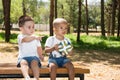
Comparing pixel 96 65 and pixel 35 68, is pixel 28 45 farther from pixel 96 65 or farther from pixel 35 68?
pixel 96 65

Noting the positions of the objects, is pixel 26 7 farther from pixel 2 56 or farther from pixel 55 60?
pixel 55 60

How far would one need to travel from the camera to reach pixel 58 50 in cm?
589

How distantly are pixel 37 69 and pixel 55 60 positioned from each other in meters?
0.48

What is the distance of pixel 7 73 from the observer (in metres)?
5.59

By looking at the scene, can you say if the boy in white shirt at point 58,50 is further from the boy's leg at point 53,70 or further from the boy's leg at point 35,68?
the boy's leg at point 35,68

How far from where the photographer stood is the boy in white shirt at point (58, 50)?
5.70 meters

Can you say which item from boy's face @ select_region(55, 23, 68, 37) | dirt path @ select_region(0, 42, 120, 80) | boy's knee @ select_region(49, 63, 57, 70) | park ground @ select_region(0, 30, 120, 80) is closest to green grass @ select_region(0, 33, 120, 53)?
park ground @ select_region(0, 30, 120, 80)

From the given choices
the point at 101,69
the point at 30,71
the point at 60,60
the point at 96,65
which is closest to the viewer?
the point at 30,71

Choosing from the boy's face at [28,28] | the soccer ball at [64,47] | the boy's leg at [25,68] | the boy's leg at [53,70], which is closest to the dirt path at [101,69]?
the soccer ball at [64,47]

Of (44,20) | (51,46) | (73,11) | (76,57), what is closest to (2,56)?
(76,57)

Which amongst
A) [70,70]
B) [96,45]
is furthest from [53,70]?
[96,45]

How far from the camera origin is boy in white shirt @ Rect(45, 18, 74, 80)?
570 cm

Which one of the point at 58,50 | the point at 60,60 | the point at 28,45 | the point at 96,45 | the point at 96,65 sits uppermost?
the point at 28,45

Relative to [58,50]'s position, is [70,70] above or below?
below
